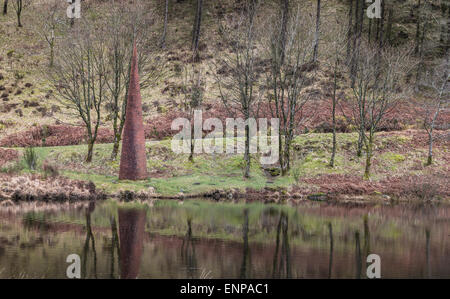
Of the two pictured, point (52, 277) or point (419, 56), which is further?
point (419, 56)

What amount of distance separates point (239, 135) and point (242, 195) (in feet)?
45.1

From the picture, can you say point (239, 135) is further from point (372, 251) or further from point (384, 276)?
point (384, 276)

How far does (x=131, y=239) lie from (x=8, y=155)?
915 inches

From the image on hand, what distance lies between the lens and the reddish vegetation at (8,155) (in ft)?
110

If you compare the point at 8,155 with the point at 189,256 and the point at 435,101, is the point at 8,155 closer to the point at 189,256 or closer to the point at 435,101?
the point at 189,256

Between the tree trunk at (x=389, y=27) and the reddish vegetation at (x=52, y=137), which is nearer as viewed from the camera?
the reddish vegetation at (x=52, y=137)

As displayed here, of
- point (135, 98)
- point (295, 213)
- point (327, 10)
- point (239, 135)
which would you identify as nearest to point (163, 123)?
point (239, 135)

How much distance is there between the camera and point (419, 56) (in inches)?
2105

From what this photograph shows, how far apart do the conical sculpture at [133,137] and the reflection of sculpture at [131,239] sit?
23.3 feet

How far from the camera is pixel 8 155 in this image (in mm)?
34750

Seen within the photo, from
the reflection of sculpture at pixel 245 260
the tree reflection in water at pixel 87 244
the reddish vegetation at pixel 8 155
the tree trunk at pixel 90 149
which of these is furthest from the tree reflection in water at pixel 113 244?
the reddish vegetation at pixel 8 155

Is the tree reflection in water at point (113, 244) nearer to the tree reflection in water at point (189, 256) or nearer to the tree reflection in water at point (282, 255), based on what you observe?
the tree reflection in water at point (189, 256)

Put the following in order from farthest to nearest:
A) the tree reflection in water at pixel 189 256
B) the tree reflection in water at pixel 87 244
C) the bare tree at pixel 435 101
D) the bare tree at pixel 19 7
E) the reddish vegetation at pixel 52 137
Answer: the bare tree at pixel 19 7
the reddish vegetation at pixel 52 137
the bare tree at pixel 435 101
the tree reflection in water at pixel 189 256
the tree reflection in water at pixel 87 244

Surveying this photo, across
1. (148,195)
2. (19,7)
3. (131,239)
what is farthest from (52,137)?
(131,239)
